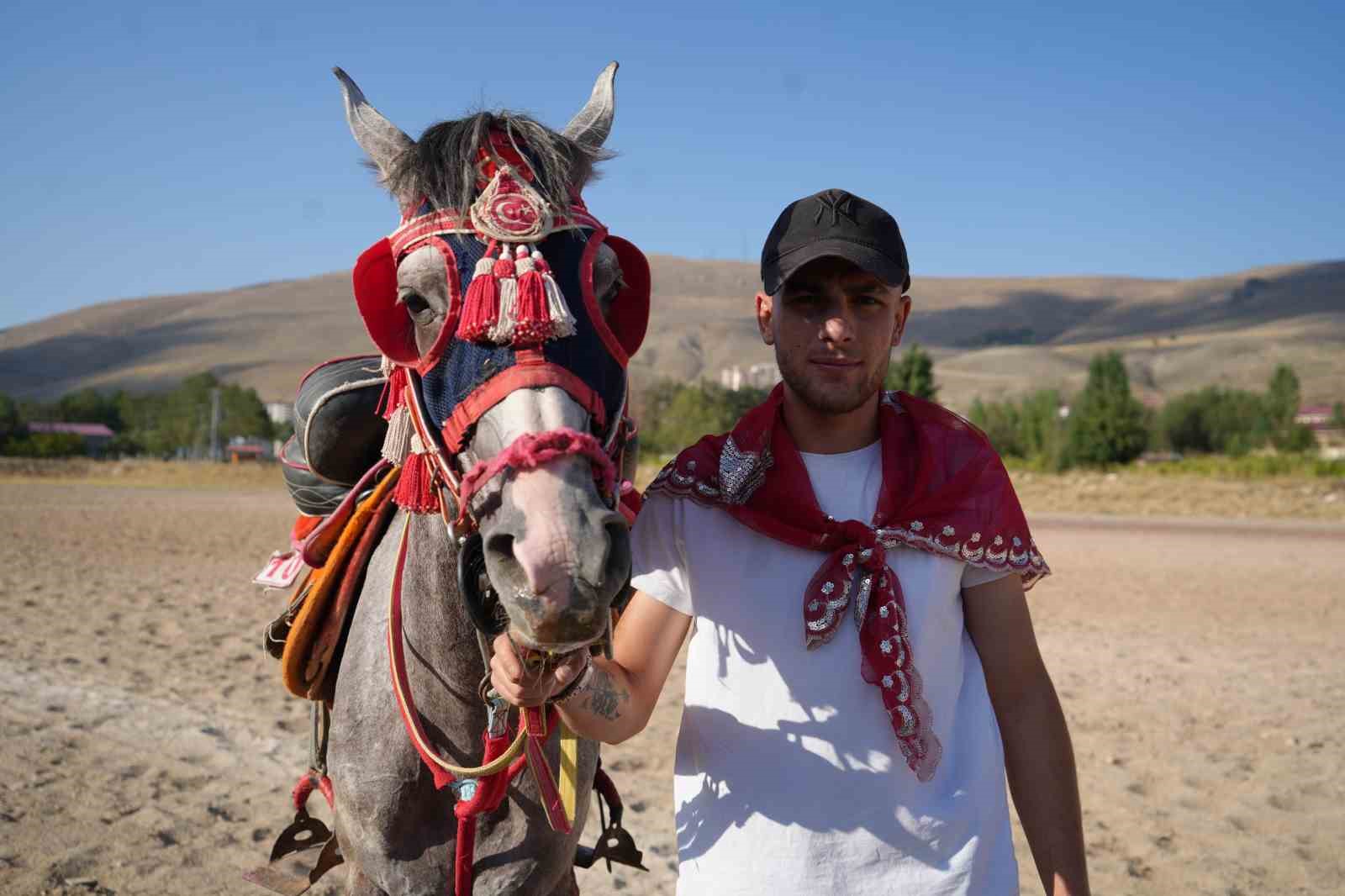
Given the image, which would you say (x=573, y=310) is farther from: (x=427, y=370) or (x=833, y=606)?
(x=833, y=606)

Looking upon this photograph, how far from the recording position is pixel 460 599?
8.07 ft

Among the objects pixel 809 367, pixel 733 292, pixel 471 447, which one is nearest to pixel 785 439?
pixel 809 367

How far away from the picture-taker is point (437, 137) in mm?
2217

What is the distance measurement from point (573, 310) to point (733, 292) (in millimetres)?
Result: 175662

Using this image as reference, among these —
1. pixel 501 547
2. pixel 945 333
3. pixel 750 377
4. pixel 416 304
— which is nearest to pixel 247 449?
pixel 750 377

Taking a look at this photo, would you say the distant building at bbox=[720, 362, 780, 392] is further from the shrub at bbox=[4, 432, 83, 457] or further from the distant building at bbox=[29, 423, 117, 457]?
the distant building at bbox=[29, 423, 117, 457]

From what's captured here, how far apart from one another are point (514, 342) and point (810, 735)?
39.8 inches

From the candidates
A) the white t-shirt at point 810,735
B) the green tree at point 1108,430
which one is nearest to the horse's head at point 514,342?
the white t-shirt at point 810,735

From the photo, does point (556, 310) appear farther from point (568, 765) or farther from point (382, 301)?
point (568, 765)

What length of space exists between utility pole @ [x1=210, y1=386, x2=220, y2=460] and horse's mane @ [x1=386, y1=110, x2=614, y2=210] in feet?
192

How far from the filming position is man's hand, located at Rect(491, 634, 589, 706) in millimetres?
1861

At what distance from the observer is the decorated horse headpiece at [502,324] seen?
1869 millimetres

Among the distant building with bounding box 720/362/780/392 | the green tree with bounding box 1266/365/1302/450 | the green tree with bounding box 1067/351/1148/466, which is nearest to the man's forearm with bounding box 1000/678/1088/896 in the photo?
the distant building with bounding box 720/362/780/392

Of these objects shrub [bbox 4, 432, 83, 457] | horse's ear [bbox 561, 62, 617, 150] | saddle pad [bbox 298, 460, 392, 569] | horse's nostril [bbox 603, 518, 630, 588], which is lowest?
shrub [bbox 4, 432, 83, 457]
